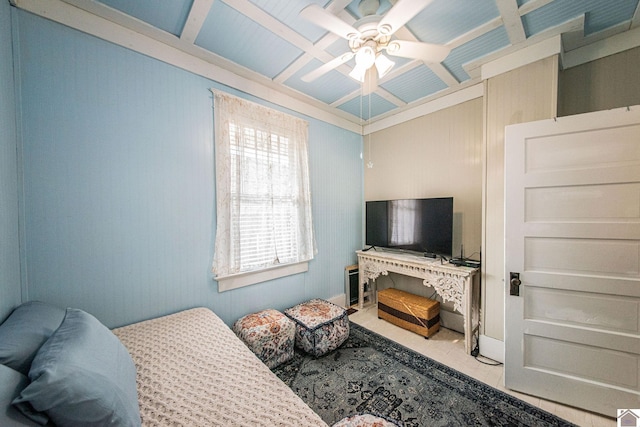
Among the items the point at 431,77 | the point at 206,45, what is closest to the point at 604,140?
the point at 431,77

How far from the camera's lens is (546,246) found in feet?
5.40

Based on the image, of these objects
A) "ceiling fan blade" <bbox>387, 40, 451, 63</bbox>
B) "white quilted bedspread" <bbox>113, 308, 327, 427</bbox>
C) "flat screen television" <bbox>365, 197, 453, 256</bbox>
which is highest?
"ceiling fan blade" <bbox>387, 40, 451, 63</bbox>

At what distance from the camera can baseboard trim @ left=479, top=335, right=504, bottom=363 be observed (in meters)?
2.04

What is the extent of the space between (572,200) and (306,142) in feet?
7.59

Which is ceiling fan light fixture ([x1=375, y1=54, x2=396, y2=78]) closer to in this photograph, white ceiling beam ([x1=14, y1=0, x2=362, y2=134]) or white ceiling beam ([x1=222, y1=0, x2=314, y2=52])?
white ceiling beam ([x1=222, y1=0, x2=314, y2=52])

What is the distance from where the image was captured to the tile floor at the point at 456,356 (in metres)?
1.50

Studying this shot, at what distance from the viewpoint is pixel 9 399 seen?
0.67 m

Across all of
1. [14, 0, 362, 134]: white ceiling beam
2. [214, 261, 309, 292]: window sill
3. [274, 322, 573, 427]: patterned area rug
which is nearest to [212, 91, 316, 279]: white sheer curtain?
[214, 261, 309, 292]: window sill

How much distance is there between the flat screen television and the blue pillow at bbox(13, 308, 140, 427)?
2.57m

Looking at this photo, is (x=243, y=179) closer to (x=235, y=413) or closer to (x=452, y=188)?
(x=235, y=413)

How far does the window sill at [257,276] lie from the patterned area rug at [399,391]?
2.57 feet

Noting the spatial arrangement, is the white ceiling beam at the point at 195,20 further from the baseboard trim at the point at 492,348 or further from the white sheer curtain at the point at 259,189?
the baseboard trim at the point at 492,348

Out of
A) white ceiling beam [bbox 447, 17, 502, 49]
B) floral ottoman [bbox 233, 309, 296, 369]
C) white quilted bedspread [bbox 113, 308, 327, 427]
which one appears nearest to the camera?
white quilted bedspread [bbox 113, 308, 327, 427]

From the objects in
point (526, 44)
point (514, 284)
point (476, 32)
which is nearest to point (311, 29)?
point (476, 32)
